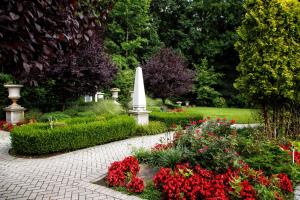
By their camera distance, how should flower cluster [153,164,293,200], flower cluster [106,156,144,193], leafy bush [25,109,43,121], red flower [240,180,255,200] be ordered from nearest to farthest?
1. red flower [240,180,255,200]
2. flower cluster [153,164,293,200]
3. flower cluster [106,156,144,193]
4. leafy bush [25,109,43,121]

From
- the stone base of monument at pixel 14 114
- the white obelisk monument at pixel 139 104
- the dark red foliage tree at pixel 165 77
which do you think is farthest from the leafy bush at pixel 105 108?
the dark red foliage tree at pixel 165 77

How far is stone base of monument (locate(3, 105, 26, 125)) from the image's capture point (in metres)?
14.1

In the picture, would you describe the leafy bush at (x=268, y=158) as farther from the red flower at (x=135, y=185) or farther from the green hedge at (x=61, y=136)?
the green hedge at (x=61, y=136)

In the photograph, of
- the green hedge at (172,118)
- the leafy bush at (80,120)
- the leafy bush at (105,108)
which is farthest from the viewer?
the leafy bush at (105,108)

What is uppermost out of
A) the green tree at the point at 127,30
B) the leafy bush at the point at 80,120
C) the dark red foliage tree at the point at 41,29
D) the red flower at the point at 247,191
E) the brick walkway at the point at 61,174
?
the green tree at the point at 127,30

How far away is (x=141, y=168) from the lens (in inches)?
265

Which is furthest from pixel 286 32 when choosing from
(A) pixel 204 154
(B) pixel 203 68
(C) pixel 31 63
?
(B) pixel 203 68

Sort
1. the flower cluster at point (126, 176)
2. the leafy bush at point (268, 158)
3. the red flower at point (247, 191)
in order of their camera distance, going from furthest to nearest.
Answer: the leafy bush at point (268, 158) < the flower cluster at point (126, 176) < the red flower at point (247, 191)

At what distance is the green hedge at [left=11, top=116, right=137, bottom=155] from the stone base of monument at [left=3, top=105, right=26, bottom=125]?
542 cm

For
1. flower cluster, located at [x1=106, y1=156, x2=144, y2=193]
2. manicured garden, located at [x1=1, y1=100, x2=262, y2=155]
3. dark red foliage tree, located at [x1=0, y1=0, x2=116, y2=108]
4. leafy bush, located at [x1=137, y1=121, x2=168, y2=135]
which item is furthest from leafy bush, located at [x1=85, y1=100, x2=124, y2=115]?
dark red foliage tree, located at [x1=0, y1=0, x2=116, y2=108]

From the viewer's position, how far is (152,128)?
12.3m

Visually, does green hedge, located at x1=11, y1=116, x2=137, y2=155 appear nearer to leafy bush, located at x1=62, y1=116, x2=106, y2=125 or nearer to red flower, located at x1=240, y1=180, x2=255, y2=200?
leafy bush, located at x1=62, y1=116, x2=106, y2=125

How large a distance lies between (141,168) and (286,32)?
19.1ft

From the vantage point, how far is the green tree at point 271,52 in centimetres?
879
